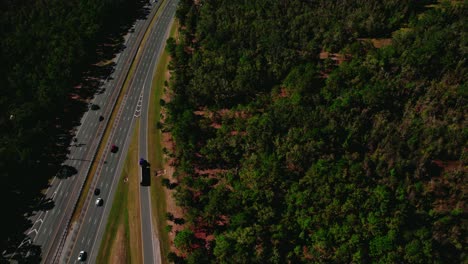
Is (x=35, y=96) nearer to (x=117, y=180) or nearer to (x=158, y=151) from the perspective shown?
(x=117, y=180)

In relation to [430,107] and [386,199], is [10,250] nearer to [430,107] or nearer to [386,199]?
A: [386,199]

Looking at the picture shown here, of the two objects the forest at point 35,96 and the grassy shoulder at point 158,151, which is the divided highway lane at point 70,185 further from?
the grassy shoulder at point 158,151

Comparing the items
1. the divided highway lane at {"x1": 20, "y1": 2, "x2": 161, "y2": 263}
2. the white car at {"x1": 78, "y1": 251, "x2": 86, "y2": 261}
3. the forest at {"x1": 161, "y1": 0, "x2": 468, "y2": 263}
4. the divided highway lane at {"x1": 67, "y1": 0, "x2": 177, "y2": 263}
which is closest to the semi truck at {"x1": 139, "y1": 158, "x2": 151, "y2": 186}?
the divided highway lane at {"x1": 67, "y1": 0, "x2": 177, "y2": 263}

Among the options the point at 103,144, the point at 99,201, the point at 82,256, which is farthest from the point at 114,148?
the point at 82,256

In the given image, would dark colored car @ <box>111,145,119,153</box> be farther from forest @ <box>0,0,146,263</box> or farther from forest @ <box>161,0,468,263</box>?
forest @ <box>161,0,468,263</box>

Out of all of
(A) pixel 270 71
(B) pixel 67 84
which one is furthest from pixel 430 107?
(B) pixel 67 84

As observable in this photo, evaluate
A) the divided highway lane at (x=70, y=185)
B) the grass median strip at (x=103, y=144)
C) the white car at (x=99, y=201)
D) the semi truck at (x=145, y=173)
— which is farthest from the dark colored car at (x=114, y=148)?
the white car at (x=99, y=201)

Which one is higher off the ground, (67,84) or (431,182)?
(67,84)
